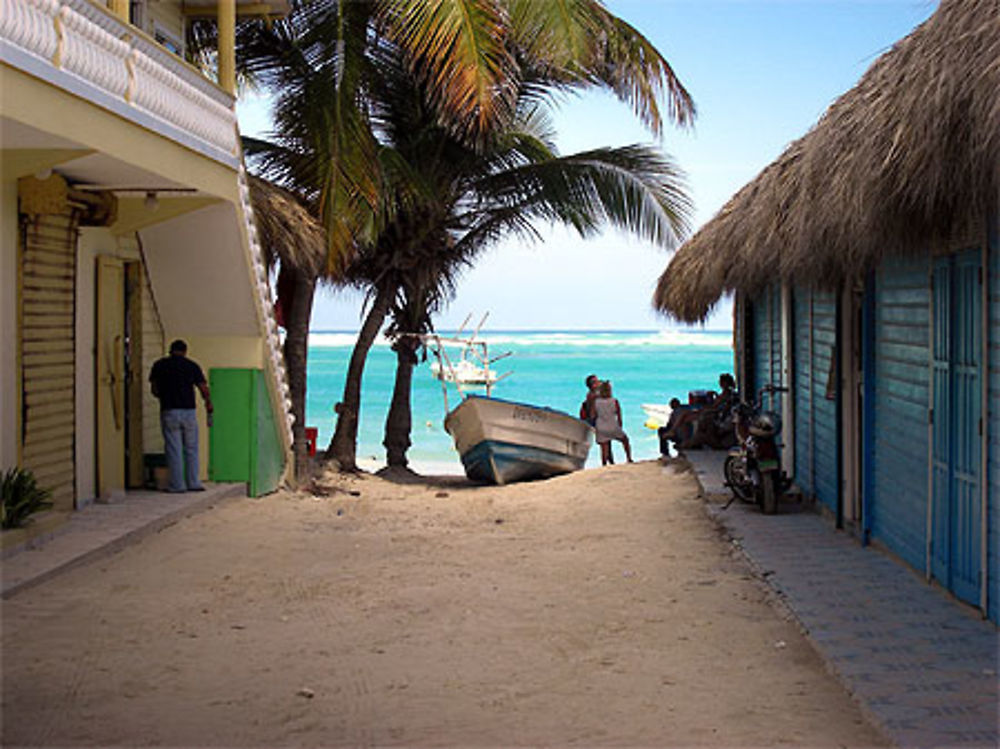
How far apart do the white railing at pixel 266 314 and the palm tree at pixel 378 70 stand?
1.34 meters

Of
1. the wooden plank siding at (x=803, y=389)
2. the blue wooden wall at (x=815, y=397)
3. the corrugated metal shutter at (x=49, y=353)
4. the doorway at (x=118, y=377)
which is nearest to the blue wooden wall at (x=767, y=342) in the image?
the wooden plank siding at (x=803, y=389)

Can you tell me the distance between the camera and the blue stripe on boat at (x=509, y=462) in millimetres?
18625

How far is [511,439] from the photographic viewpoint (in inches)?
737

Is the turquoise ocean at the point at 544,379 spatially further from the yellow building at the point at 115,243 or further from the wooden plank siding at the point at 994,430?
the wooden plank siding at the point at 994,430

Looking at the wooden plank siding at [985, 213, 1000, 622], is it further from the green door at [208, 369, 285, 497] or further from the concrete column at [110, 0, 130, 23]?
the green door at [208, 369, 285, 497]

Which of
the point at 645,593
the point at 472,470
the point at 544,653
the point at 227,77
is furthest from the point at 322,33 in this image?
the point at 544,653

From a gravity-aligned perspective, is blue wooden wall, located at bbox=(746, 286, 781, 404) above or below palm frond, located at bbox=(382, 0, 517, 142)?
below

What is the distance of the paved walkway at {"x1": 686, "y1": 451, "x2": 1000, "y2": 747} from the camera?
5.25 meters

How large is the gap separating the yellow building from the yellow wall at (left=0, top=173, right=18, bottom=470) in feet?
0.05

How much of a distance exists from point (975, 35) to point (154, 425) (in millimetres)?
10302

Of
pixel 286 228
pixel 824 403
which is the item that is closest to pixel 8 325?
pixel 286 228

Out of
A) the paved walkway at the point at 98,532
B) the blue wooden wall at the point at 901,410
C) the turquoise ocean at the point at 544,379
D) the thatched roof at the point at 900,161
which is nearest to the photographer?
the thatched roof at the point at 900,161

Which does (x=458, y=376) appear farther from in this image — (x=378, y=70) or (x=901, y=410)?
(x=901, y=410)

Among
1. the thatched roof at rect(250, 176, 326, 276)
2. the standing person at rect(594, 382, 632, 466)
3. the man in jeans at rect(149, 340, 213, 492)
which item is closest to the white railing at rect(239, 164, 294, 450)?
the thatched roof at rect(250, 176, 326, 276)
